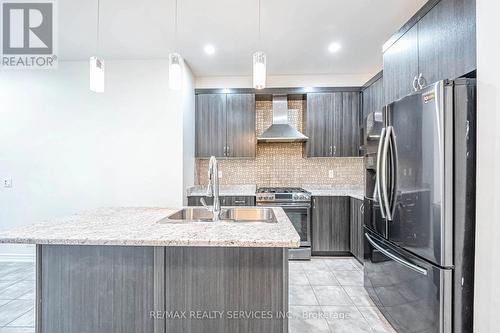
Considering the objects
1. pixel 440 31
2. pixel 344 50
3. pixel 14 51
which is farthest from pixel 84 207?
pixel 440 31

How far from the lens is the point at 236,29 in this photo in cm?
275

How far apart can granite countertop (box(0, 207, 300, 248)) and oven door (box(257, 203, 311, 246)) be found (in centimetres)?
186

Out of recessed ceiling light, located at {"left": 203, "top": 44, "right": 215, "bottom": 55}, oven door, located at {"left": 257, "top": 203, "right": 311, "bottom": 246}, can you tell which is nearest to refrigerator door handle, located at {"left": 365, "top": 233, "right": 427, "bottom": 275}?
→ oven door, located at {"left": 257, "top": 203, "right": 311, "bottom": 246}

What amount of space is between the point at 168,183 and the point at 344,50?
9.28ft

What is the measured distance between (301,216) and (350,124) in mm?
1586

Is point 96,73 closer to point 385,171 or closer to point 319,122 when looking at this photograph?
point 385,171

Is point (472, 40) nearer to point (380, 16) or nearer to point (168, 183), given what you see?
point (380, 16)

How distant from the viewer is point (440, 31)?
71.4 inches

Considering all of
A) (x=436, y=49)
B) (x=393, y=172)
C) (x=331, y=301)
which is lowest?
(x=331, y=301)

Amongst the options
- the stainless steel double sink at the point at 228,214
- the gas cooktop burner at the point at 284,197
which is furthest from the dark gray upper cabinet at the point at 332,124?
the stainless steel double sink at the point at 228,214

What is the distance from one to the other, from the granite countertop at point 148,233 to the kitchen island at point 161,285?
0.02 m

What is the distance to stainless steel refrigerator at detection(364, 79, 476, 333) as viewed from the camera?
1511mm

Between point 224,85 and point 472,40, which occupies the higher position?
point 224,85


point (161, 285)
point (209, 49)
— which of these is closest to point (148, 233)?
point (161, 285)
